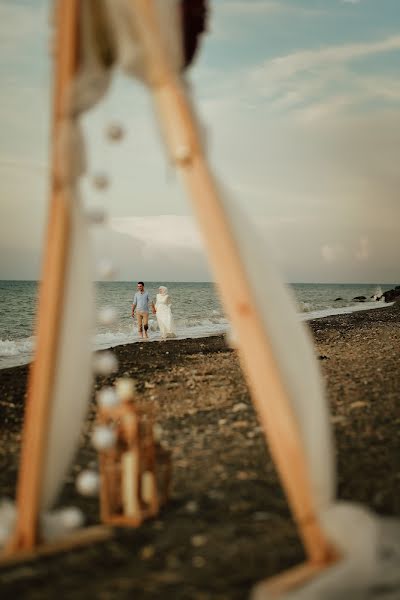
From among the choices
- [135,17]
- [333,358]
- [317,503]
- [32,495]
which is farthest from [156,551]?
[333,358]

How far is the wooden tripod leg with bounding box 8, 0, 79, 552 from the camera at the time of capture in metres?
3.37

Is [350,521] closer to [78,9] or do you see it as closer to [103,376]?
[78,9]

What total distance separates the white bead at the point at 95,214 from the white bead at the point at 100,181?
14cm

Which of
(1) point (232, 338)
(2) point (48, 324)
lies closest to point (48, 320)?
(2) point (48, 324)

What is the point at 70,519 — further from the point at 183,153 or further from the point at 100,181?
the point at 183,153

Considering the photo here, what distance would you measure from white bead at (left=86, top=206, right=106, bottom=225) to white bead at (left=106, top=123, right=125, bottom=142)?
47cm

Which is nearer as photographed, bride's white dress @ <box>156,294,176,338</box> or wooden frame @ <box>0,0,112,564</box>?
wooden frame @ <box>0,0,112,564</box>

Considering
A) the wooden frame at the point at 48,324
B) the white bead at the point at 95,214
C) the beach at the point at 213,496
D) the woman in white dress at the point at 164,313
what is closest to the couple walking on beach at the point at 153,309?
the woman in white dress at the point at 164,313

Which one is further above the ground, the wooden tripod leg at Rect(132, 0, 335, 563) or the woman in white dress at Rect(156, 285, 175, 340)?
the woman in white dress at Rect(156, 285, 175, 340)

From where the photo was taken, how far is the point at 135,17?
10.7ft

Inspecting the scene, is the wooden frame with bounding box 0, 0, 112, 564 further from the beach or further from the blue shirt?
the blue shirt

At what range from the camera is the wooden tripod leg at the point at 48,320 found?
133 inches

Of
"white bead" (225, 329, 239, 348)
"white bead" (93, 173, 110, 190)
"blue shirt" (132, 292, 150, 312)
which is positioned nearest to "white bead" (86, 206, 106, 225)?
"white bead" (93, 173, 110, 190)

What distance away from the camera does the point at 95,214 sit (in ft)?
11.6
